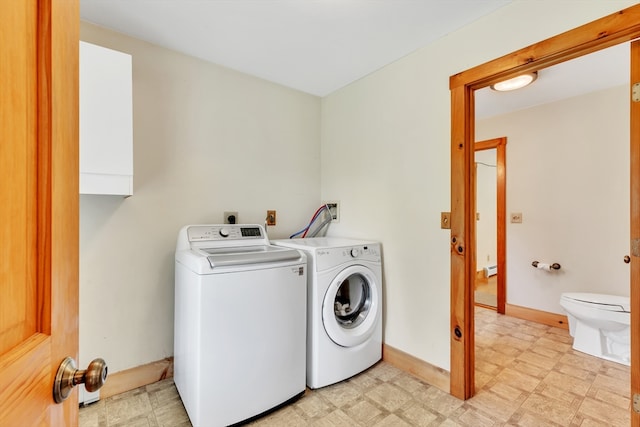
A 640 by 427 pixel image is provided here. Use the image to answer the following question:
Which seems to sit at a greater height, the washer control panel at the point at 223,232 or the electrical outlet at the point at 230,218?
the electrical outlet at the point at 230,218

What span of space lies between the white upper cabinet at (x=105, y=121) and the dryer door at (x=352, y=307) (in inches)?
50.6

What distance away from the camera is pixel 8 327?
350 mm

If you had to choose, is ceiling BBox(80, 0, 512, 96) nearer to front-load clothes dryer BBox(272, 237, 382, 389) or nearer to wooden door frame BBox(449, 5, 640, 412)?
wooden door frame BBox(449, 5, 640, 412)

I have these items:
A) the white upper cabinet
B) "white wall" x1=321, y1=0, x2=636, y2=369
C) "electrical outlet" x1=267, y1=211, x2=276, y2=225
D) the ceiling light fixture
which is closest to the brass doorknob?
the white upper cabinet

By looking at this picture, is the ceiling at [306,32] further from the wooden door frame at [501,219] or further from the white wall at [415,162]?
the wooden door frame at [501,219]

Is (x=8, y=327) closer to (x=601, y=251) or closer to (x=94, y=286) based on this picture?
(x=94, y=286)

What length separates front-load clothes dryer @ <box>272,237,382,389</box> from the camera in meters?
1.77

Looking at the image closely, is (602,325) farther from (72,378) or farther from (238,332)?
(72,378)

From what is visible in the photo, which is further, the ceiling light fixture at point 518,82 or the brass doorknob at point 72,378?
the ceiling light fixture at point 518,82

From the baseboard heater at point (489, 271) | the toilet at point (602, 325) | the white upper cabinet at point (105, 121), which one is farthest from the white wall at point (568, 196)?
the white upper cabinet at point (105, 121)

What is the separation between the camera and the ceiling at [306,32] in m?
1.56

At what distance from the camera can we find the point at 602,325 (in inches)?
86.0

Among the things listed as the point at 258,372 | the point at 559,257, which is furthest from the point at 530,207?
the point at 258,372

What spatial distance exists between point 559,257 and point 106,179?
12.0 ft
